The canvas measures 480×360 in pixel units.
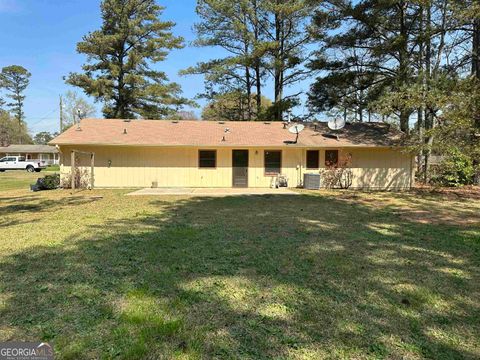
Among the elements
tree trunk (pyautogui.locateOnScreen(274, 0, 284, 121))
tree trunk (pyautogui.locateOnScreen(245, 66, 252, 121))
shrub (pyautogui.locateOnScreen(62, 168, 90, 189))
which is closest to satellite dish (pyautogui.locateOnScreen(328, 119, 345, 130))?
tree trunk (pyautogui.locateOnScreen(274, 0, 284, 121))

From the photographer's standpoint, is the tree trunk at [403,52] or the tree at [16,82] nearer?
the tree trunk at [403,52]

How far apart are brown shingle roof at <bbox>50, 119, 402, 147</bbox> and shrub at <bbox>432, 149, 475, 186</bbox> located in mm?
2379

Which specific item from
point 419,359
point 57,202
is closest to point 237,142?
point 57,202

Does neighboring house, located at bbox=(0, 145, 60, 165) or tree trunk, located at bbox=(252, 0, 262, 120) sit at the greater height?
tree trunk, located at bbox=(252, 0, 262, 120)

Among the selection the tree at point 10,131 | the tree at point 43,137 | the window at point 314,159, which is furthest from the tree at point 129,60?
the tree at point 43,137

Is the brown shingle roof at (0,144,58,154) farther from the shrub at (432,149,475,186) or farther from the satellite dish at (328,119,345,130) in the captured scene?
the shrub at (432,149,475,186)

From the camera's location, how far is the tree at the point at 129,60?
24922 mm

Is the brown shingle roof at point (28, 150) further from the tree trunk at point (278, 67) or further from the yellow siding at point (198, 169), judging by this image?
the yellow siding at point (198, 169)

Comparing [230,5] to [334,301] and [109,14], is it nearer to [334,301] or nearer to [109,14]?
[109,14]

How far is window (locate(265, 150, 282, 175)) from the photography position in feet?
54.7

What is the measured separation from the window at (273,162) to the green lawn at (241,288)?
8.92 meters

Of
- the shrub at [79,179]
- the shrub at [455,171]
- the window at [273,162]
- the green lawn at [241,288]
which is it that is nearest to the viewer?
the green lawn at [241,288]

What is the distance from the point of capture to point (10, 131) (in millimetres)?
61906

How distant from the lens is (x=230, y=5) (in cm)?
2248
